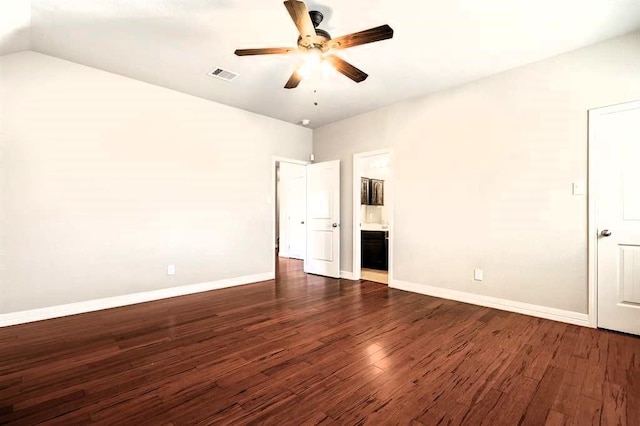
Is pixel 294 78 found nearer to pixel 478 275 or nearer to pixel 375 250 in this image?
pixel 478 275

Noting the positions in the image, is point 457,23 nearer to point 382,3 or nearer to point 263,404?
point 382,3

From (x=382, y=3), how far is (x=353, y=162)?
117 inches

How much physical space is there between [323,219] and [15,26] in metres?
4.52

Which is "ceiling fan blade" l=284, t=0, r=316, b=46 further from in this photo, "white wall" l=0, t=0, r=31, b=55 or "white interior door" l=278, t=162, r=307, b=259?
"white interior door" l=278, t=162, r=307, b=259

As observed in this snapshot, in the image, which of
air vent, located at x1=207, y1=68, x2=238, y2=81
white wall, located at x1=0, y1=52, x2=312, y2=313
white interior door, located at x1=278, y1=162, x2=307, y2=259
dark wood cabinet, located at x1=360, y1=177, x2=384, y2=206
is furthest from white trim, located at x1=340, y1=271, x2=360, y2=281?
air vent, located at x1=207, y1=68, x2=238, y2=81

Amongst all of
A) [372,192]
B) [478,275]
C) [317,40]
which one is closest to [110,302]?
[317,40]

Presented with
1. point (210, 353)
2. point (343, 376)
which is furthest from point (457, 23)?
point (210, 353)

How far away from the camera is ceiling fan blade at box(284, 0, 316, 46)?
194 cm

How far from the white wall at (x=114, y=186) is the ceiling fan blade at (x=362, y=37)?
284 centimetres

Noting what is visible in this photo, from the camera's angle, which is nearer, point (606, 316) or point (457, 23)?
point (457, 23)

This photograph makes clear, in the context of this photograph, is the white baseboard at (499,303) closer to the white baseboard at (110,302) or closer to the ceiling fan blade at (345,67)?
the white baseboard at (110,302)

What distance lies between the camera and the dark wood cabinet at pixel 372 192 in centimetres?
680

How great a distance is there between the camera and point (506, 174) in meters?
3.60

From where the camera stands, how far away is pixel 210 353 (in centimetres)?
246
